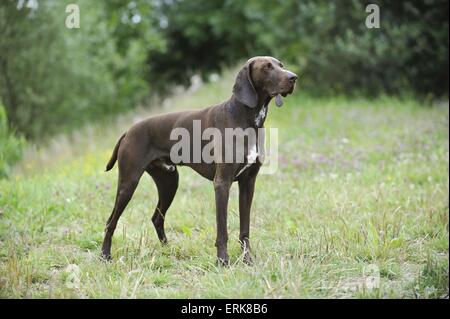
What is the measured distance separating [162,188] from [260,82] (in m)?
1.53

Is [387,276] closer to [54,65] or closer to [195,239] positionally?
[195,239]

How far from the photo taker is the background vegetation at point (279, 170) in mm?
4414

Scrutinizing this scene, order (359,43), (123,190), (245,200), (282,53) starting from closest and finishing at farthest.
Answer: (245,200) → (123,190) → (359,43) → (282,53)

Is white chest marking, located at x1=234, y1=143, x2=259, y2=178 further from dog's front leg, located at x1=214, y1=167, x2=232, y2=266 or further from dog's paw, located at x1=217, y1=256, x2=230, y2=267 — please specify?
dog's paw, located at x1=217, y1=256, x2=230, y2=267

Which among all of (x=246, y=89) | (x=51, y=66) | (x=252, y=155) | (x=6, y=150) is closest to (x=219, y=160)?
(x=252, y=155)

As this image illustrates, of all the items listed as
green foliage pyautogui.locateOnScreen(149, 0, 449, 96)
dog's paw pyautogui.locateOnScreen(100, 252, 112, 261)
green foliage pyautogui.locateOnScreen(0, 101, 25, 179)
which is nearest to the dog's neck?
dog's paw pyautogui.locateOnScreen(100, 252, 112, 261)

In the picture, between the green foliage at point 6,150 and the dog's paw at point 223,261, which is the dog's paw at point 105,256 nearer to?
the dog's paw at point 223,261

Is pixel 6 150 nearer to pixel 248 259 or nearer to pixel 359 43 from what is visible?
pixel 248 259

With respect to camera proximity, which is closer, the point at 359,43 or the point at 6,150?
the point at 6,150

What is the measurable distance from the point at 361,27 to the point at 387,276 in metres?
11.0

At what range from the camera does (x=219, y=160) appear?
4.65 meters

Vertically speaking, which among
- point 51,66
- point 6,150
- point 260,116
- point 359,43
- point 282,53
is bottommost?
point 6,150
